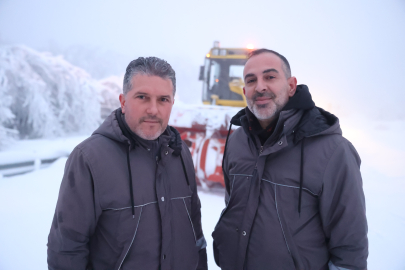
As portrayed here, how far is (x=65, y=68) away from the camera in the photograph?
1355cm

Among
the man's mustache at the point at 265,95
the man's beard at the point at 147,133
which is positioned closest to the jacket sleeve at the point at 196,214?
the man's beard at the point at 147,133

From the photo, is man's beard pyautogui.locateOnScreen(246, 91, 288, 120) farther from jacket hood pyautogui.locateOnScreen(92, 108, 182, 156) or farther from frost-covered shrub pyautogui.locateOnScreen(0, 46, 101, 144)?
frost-covered shrub pyautogui.locateOnScreen(0, 46, 101, 144)

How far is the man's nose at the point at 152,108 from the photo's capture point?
134 centimetres

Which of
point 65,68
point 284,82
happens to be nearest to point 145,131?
point 284,82

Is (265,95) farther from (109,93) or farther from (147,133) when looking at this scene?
(109,93)

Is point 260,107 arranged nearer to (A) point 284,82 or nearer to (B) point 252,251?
(A) point 284,82

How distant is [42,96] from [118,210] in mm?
13108

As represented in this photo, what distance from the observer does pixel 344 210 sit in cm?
127

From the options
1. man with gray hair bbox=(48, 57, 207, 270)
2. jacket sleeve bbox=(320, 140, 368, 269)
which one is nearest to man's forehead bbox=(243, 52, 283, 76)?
man with gray hair bbox=(48, 57, 207, 270)

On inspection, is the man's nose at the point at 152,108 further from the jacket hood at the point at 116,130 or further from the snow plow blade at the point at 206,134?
the snow plow blade at the point at 206,134

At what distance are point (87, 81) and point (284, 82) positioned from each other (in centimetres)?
1511

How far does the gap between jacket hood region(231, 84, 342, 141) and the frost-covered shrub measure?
10866mm

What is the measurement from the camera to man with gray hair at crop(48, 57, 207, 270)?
122 cm

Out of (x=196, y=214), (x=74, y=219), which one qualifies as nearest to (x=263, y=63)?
(x=196, y=214)
